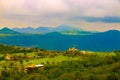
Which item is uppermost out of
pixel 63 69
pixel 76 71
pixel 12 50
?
pixel 12 50

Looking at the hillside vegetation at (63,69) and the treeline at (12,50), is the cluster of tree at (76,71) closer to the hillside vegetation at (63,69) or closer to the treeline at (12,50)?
the hillside vegetation at (63,69)

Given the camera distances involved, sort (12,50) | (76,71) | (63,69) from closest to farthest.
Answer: (76,71), (63,69), (12,50)

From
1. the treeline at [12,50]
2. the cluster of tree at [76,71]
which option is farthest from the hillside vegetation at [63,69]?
the treeline at [12,50]

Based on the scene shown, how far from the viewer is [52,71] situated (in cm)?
11512

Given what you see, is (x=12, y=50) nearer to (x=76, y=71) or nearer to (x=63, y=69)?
(x=63, y=69)

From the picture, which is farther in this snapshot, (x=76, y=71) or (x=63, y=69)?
(x=63, y=69)

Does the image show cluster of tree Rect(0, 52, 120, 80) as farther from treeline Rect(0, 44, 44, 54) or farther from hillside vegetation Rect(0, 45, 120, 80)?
treeline Rect(0, 44, 44, 54)

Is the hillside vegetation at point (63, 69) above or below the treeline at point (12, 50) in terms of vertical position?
below

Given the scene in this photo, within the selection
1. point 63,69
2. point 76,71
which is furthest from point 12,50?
point 76,71

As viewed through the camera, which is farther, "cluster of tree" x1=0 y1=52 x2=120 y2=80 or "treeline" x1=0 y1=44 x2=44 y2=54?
"treeline" x1=0 y1=44 x2=44 y2=54

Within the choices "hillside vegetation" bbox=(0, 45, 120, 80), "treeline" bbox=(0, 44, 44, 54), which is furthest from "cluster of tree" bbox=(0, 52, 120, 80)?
"treeline" bbox=(0, 44, 44, 54)

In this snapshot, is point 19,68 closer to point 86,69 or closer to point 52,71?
point 52,71

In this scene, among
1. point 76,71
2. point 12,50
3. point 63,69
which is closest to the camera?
point 76,71

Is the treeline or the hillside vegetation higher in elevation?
the treeline
